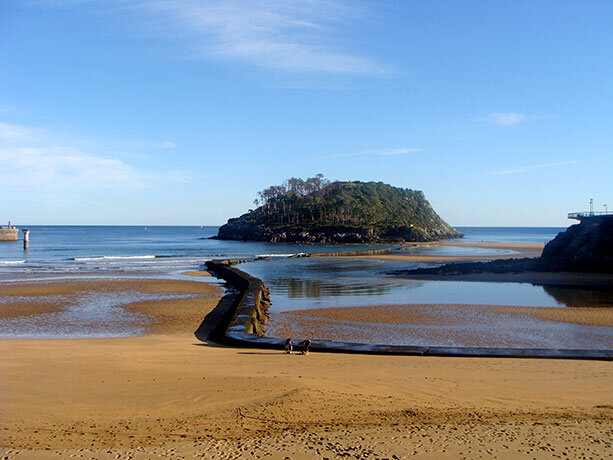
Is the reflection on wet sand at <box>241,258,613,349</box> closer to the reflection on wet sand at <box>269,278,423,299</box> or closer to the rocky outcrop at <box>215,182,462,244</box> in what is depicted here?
the reflection on wet sand at <box>269,278,423,299</box>

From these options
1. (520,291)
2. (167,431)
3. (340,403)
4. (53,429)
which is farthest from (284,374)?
(520,291)

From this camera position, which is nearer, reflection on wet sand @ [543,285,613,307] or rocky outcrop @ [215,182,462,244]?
reflection on wet sand @ [543,285,613,307]

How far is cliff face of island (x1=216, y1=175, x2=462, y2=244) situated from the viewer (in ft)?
382

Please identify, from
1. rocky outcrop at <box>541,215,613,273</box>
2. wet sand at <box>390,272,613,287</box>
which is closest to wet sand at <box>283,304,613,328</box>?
wet sand at <box>390,272,613,287</box>

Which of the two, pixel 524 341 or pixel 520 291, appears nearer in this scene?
pixel 524 341

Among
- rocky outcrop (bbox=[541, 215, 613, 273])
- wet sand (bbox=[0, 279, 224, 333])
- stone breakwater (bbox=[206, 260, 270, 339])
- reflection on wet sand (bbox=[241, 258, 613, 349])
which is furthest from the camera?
rocky outcrop (bbox=[541, 215, 613, 273])

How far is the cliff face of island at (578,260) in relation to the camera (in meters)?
40.0

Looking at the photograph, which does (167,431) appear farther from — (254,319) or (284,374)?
(254,319)

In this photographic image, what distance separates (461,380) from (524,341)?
727 cm

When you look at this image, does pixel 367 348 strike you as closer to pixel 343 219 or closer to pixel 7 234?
pixel 7 234

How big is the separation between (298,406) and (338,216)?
126 m

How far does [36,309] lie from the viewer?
23.0 metres

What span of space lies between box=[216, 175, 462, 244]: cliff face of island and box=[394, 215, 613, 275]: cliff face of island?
219 ft

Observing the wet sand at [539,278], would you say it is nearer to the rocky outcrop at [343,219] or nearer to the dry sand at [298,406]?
the dry sand at [298,406]
